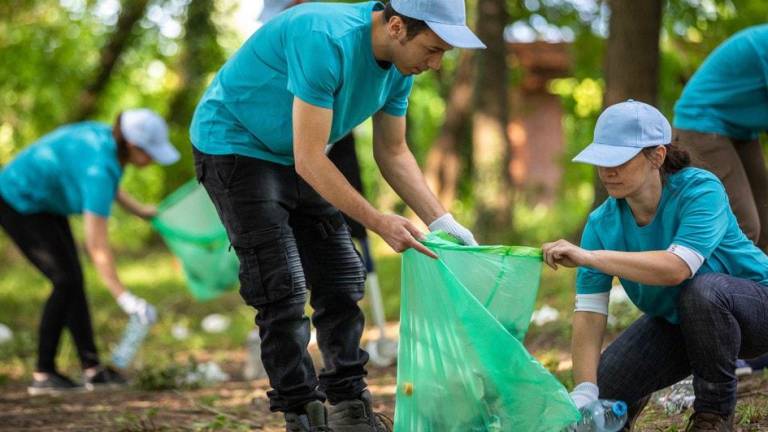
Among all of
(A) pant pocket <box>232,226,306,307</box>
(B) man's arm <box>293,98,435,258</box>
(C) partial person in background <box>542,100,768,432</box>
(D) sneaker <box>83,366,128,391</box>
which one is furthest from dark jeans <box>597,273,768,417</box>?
(D) sneaker <box>83,366,128,391</box>

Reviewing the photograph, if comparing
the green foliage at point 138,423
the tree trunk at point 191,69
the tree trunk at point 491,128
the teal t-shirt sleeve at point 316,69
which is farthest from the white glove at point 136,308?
the tree trunk at point 191,69

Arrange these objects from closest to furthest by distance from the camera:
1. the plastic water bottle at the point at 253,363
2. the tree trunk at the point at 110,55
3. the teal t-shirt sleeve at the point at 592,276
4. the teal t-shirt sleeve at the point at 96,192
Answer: the teal t-shirt sleeve at the point at 592,276 → the teal t-shirt sleeve at the point at 96,192 → the plastic water bottle at the point at 253,363 → the tree trunk at the point at 110,55

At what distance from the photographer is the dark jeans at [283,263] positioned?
3.19 meters

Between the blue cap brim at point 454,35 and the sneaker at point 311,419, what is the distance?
1169 mm

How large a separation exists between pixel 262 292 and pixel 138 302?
2.27 metres

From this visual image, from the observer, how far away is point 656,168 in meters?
2.96

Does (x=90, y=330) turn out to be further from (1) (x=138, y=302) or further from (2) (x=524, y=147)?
(2) (x=524, y=147)

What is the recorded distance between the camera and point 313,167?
2984mm

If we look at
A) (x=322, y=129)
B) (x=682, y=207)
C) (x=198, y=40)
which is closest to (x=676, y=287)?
(x=682, y=207)

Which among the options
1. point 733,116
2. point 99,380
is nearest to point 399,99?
point 733,116

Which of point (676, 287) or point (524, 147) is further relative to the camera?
point (524, 147)

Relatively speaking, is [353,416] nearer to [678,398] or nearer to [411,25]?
[678,398]

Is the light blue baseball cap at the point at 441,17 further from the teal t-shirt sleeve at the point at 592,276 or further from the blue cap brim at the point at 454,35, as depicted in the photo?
the teal t-shirt sleeve at the point at 592,276

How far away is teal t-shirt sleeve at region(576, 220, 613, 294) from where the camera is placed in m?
3.07
